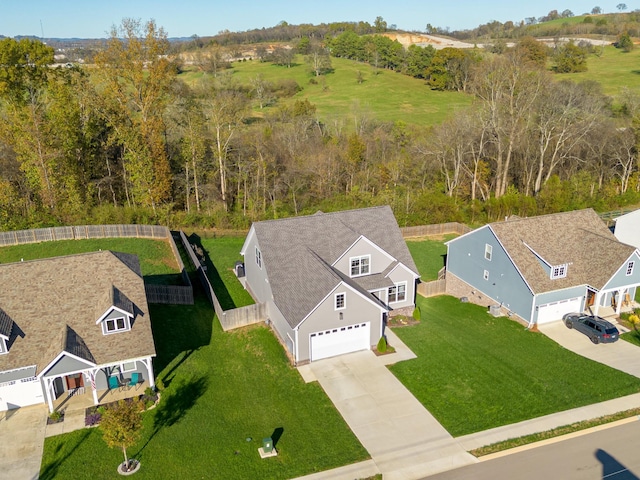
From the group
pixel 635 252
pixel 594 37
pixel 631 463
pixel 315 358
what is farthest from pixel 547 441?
pixel 594 37

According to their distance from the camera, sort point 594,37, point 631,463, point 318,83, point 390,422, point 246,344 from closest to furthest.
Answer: point 631,463 < point 390,422 < point 246,344 < point 318,83 < point 594,37

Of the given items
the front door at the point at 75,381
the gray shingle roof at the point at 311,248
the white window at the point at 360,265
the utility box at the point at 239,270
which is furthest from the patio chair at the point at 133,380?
the white window at the point at 360,265

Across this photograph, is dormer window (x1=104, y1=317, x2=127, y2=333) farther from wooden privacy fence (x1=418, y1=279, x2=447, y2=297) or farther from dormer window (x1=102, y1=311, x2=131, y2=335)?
wooden privacy fence (x1=418, y1=279, x2=447, y2=297)

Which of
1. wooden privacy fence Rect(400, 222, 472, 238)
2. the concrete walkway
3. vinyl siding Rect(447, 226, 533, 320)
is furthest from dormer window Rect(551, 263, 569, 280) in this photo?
the concrete walkway

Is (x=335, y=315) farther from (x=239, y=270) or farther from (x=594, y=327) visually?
(x=594, y=327)

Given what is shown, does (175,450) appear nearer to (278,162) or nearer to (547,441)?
(547,441)

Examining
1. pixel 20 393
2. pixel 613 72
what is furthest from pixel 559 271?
pixel 613 72
